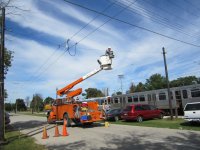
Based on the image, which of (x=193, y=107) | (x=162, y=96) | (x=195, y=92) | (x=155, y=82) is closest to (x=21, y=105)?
(x=155, y=82)

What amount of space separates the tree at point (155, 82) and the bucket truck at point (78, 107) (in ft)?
225

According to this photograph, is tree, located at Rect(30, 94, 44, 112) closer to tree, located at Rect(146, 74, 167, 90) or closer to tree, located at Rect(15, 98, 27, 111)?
tree, located at Rect(15, 98, 27, 111)

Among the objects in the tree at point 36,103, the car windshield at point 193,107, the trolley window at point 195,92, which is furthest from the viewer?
the tree at point 36,103

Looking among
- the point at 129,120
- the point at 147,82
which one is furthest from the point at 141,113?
the point at 147,82

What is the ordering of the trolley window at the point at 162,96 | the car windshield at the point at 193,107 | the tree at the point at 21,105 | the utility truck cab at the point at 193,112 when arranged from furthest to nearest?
the tree at the point at 21,105 → the trolley window at the point at 162,96 → the car windshield at the point at 193,107 → the utility truck cab at the point at 193,112

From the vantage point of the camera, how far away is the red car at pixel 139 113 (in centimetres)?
2325

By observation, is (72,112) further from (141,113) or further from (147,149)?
A: (147,149)

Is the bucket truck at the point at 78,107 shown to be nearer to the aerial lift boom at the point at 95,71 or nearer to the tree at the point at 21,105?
the aerial lift boom at the point at 95,71

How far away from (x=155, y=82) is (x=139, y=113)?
6965 centimetres

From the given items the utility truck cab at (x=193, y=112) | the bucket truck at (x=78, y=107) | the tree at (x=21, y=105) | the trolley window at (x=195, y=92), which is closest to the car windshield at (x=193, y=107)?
the utility truck cab at (x=193, y=112)

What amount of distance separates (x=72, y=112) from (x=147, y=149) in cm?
1214

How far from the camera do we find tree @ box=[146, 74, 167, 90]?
290ft

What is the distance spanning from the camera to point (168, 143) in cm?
1073

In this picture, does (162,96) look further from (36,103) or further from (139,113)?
(36,103)
